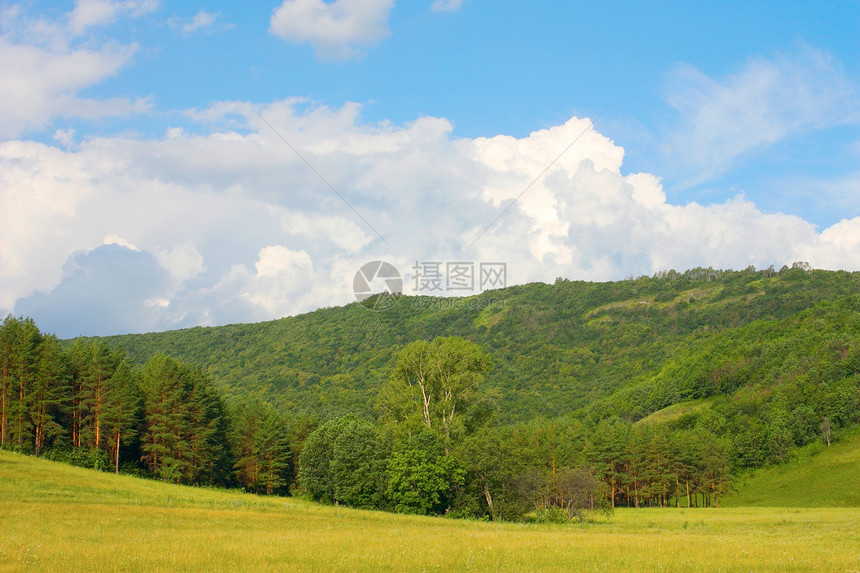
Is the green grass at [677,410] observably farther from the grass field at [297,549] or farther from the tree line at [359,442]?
the grass field at [297,549]

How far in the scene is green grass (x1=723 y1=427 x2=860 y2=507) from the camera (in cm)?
8188

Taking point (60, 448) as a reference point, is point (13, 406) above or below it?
above

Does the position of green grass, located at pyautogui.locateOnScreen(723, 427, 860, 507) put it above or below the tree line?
below

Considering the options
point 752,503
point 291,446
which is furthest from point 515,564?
point 752,503

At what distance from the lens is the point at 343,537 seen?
22.8 m

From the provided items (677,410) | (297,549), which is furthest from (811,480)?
(297,549)

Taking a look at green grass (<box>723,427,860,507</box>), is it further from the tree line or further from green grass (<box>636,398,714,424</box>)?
green grass (<box>636,398,714,424</box>)

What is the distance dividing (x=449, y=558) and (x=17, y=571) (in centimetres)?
1067

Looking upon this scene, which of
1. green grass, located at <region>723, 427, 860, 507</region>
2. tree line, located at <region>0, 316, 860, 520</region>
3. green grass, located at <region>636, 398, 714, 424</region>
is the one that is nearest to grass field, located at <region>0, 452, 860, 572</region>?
tree line, located at <region>0, 316, 860, 520</region>

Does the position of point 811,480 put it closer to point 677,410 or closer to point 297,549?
point 677,410

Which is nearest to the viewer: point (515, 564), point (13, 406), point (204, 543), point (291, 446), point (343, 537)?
point (515, 564)

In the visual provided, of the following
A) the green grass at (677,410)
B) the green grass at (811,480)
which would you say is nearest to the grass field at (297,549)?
the green grass at (811,480)

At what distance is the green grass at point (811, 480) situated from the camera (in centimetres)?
8188

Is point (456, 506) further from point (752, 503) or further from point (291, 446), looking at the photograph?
point (752, 503)
